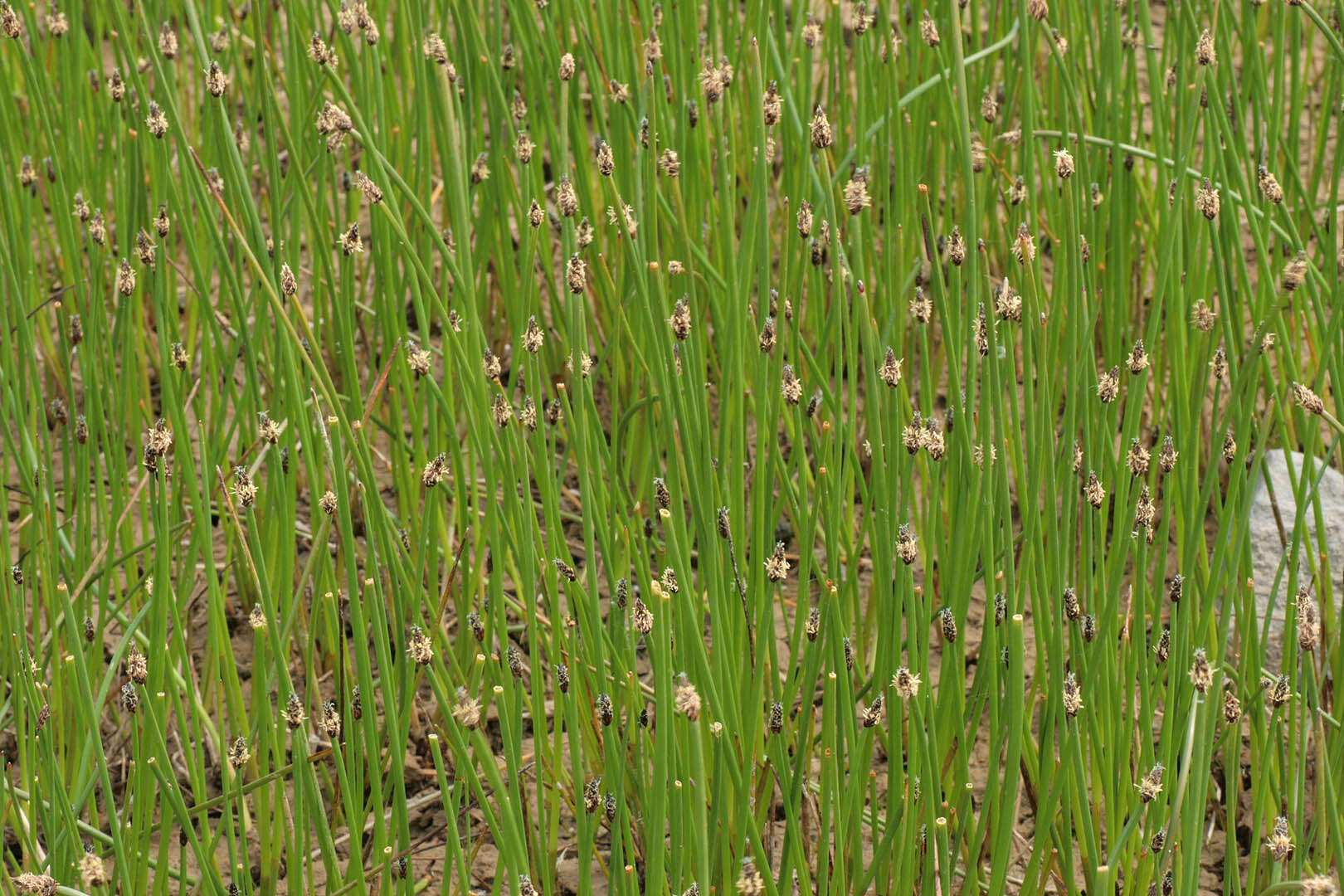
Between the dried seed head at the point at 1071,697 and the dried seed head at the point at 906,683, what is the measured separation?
0.39 feet

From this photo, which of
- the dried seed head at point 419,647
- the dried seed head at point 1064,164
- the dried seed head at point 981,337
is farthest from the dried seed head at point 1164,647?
the dried seed head at point 419,647

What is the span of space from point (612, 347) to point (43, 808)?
2.49 feet

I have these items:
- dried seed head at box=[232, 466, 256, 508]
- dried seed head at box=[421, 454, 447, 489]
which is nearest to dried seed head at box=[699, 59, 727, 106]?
dried seed head at box=[421, 454, 447, 489]

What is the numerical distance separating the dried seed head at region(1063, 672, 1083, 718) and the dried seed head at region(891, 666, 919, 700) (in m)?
0.12

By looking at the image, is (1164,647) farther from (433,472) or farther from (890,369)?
(433,472)

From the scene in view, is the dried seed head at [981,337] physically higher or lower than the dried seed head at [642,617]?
higher

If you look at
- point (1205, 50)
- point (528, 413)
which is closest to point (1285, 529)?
point (1205, 50)

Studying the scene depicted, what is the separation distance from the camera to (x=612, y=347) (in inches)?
63.5

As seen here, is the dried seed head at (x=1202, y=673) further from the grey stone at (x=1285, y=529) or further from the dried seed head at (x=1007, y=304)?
the grey stone at (x=1285, y=529)

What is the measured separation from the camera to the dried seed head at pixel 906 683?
111 cm

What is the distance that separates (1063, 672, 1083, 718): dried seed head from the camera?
110cm

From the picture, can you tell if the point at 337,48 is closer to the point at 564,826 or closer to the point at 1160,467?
the point at 564,826

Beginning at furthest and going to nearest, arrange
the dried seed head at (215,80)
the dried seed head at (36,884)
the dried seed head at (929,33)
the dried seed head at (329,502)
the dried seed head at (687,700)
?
the dried seed head at (929,33) < the dried seed head at (329,502) < the dried seed head at (215,80) < the dried seed head at (36,884) < the dried seed head at (687,700)

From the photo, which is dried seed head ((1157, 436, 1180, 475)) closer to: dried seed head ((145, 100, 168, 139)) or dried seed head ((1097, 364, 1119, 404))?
dried seed head ((1097, 364, 1119, 404))
